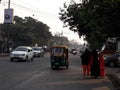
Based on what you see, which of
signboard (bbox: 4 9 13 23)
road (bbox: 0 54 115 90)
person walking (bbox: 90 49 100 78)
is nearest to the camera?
road (bbox: 0 54 115 90)

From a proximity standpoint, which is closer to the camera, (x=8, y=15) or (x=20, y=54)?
(x=20, y=54)

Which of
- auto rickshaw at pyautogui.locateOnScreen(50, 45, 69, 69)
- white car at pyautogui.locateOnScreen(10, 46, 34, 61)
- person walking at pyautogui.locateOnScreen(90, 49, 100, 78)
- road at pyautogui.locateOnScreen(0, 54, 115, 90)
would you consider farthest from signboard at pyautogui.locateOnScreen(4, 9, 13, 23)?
person walking at pyautogui.locateOnScreen(90, 49, 100, 78)

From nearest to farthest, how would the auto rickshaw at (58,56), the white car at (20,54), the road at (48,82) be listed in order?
the road at (48,82), the auto rickshaw at (58,56), the white car at (20,54)

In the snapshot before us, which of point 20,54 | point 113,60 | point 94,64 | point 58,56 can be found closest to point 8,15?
point 20,54

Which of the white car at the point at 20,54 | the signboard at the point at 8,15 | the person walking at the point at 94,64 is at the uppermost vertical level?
the signboard at the point at 8,15

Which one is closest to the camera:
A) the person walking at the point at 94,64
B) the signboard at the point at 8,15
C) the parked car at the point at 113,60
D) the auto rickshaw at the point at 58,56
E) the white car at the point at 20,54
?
the person walking at the point at 94,64

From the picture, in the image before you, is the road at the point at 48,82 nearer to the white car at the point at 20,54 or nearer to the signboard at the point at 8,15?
the white car at the point at 20,54

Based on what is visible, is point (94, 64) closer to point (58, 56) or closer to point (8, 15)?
point (58, 56)

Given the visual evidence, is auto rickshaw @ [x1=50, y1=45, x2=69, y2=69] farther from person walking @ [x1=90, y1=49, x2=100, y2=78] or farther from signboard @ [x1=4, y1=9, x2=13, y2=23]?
signboard @ [x1=4, y1=9, x2=13, y2=23]

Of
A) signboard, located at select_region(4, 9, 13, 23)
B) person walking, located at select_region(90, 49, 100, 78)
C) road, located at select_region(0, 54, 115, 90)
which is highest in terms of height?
signboard, located at select_region(4, 9, 13, 23)

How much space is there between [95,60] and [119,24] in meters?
5.35

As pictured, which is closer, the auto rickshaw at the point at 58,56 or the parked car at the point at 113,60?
the auto rickshaw at the point at 58,56

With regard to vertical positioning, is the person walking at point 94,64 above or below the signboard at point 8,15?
below

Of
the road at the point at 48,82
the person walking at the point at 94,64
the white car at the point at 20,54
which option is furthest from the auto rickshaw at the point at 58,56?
the white car at the point at 20,54
